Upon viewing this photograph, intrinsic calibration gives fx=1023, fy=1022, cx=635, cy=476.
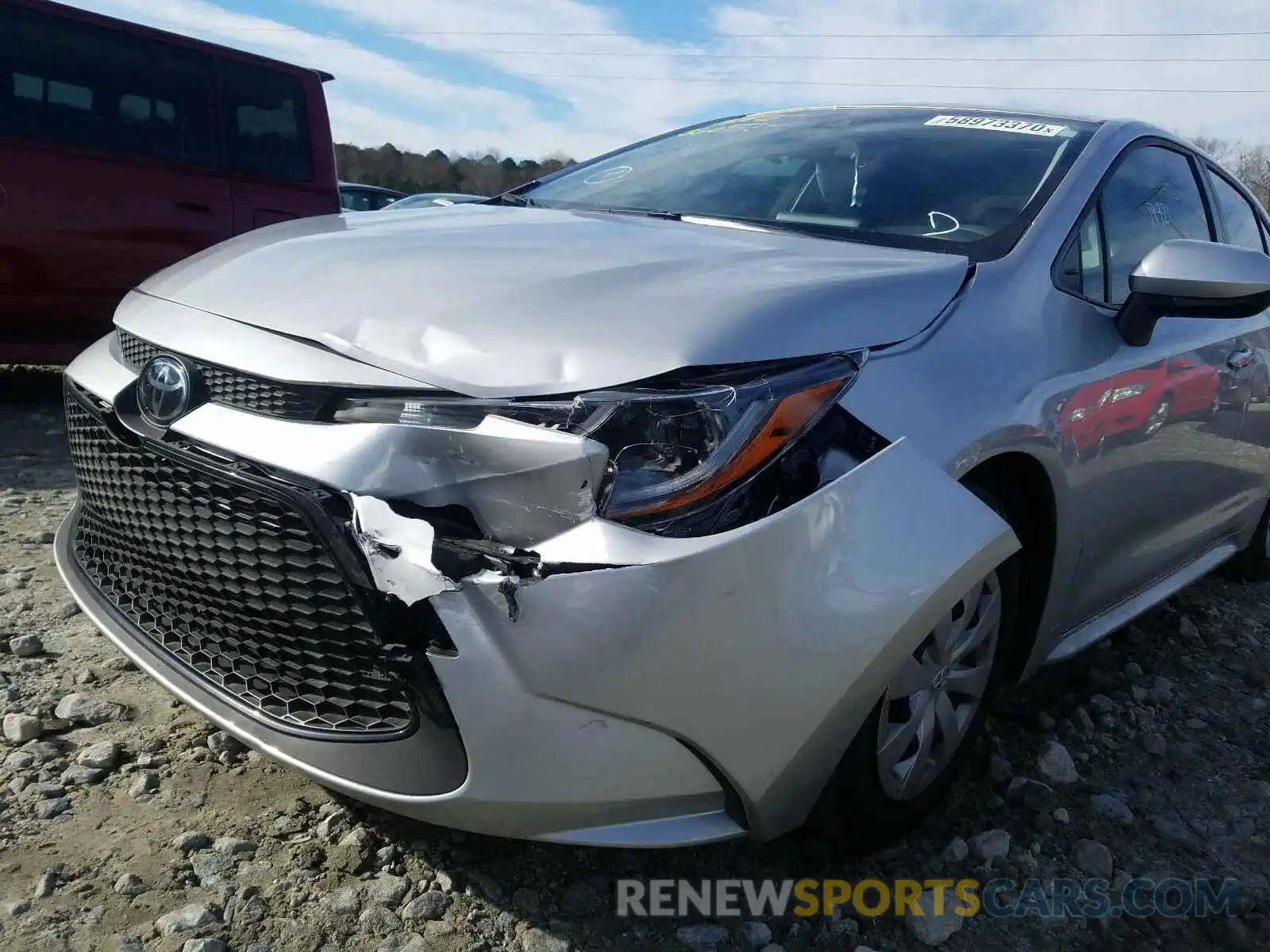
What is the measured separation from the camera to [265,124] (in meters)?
5.09

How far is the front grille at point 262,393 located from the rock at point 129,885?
0.82m

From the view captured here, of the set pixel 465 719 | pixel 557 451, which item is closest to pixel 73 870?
pixel 465 719

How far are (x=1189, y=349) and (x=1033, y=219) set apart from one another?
652 millimetres

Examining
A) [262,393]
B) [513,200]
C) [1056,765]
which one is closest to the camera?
[262,393]

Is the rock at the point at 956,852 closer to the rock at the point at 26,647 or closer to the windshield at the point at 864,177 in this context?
the windshield at the point at 864,177

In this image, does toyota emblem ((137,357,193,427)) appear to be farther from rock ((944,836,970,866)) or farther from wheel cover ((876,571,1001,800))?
rock ((944,836,970,866))

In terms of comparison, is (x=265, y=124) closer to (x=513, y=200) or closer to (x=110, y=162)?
(x=110, y=162)

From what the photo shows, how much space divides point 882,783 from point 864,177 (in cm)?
148

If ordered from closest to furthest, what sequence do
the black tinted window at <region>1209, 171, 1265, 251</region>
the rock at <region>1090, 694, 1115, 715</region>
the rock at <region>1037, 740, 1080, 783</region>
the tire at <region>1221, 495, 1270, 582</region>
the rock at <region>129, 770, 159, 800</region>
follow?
the rock at <region>129, 770, 159, 800</region>, the rock at <region>1037, 740, 1080, 783</region>, the rock at <region>1090, 694, 1115, 715</region>, the black tinted window at <region>1209, 171, 1265, 251</region>, the tire at <region>1221, 495, 1270, 582</region>

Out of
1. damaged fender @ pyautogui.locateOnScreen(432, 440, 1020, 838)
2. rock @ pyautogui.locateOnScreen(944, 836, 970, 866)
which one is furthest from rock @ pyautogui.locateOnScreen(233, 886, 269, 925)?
rock @ pyautogui.locateOnScreen(944, 836, 970, 866)

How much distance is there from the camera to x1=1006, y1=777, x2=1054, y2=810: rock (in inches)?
86.6

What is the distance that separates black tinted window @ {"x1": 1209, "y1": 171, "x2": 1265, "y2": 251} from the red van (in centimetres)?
399

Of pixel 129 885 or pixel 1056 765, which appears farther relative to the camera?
pixel 1056 765

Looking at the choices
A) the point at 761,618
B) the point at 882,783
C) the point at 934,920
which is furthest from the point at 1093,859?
the point at 761,618
